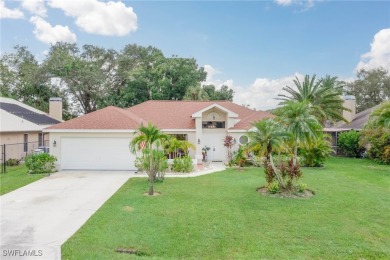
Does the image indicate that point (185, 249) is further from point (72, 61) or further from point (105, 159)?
point (72, 61)

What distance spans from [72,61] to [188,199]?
33.1 metres

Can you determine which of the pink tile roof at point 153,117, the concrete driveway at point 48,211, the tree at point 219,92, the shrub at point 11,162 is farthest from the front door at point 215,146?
the tree at point 219,92

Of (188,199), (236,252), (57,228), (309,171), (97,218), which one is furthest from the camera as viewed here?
(309,171)

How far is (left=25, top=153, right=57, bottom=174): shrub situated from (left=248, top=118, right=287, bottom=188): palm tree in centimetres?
1291

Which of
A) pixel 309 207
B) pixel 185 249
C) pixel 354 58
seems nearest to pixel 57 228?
pixel 185 249

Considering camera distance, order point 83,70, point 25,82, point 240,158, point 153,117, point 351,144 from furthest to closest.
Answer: point 25,82 < point 83,70 < point 351,144 < point 153,117 < point 240,158

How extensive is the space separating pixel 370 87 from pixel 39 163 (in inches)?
1987

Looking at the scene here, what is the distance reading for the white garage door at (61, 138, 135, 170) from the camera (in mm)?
19188

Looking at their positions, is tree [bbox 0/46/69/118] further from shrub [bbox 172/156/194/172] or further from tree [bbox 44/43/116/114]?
shrub [bbox 172/156/194/172]

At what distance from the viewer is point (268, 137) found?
12.4 metres

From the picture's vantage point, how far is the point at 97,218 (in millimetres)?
9273

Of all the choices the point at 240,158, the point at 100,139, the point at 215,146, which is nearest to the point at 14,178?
the point at 100,139

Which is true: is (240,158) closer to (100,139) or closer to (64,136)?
(100,139)

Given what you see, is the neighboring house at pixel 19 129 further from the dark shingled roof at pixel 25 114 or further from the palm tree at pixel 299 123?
the palm tree at pixel 299 123
